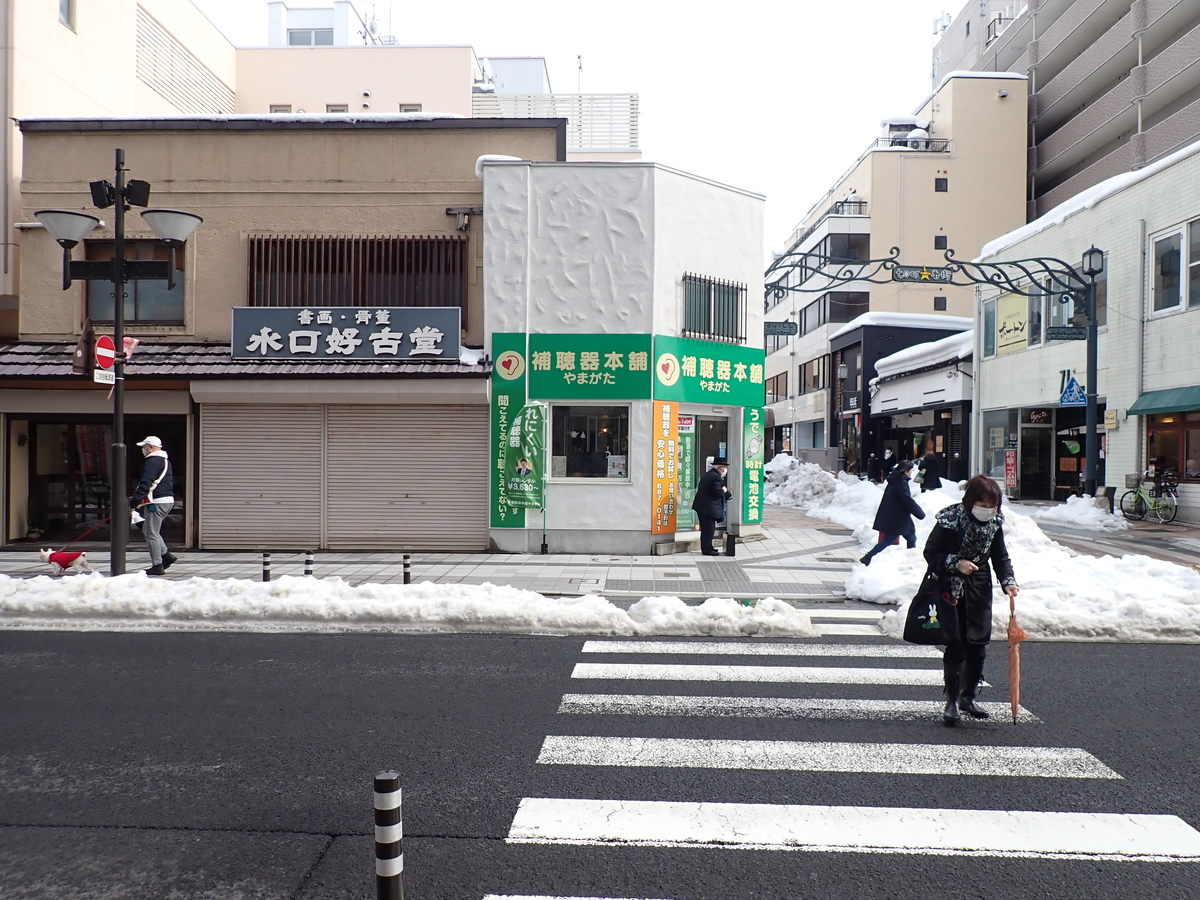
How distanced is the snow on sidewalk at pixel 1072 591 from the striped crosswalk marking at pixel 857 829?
14.3ft

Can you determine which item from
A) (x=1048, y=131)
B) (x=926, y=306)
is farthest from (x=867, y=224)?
(x=1048, y=131)

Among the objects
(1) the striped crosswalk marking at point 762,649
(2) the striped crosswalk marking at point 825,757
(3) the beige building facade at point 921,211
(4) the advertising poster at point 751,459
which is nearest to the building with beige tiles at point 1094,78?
(3) the beige building facade at point 921,211

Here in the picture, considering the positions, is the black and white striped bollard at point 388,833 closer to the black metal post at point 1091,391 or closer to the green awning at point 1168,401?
the green awning at point 1168,401

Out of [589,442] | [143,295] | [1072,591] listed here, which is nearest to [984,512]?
[1072,591]

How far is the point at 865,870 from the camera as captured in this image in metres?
3.95

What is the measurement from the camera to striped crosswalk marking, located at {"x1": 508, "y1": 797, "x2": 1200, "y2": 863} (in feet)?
13.7

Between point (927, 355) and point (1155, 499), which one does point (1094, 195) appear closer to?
point (1155, 499)

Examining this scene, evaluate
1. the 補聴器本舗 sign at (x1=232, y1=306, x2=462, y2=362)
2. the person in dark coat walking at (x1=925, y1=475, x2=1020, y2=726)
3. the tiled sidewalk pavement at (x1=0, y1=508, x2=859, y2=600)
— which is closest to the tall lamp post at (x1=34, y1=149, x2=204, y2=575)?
the tiled sidewalk pavement at (x1=0, y1=508, x2=859, y2=600)

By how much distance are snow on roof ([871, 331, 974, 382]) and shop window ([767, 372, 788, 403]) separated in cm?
1997

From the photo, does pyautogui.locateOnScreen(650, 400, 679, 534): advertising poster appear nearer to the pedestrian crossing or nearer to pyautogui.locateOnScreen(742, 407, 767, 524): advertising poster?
pyautogui.locateOnScreen(742, 407, 767, 524): advertising poster

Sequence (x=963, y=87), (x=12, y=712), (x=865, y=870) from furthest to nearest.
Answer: (x=963, y=87) → (x=12, y=712) → (x=865, y=870)

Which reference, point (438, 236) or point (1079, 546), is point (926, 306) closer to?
point (1079, 546)

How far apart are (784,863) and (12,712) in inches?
231

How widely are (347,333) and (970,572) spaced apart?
12565mm
